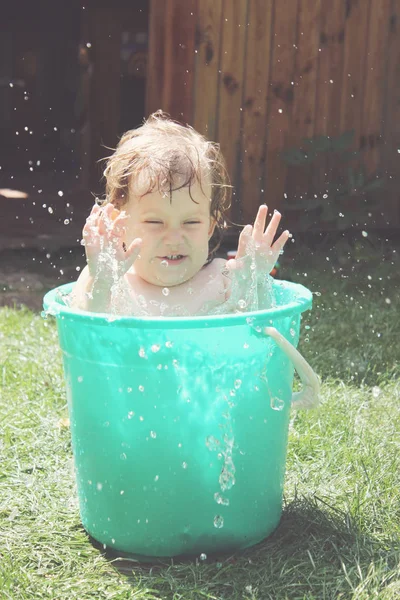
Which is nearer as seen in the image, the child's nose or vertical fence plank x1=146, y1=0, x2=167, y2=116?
the child's nose

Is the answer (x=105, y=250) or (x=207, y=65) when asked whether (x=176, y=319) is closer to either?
(x=105, y=250)

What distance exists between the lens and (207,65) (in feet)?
17.1

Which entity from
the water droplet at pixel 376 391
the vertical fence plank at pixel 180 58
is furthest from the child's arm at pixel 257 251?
the vertical fence plank at pixel 180 58

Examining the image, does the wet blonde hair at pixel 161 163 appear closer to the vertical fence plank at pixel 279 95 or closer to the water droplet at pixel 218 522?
the water droplet at pixel 218 522

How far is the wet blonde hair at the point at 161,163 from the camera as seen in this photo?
210cm

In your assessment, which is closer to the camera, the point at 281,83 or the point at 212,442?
the point at 212,442

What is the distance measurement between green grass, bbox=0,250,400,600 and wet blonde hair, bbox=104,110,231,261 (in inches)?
31.3

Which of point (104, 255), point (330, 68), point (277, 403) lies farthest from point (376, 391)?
point (330, 68)

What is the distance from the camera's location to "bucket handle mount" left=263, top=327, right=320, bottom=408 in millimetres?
1799

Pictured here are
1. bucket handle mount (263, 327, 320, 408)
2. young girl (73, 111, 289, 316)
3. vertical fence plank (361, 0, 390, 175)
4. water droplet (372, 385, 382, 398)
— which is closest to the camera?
bucket handle mount (263, 327, 320, 408)

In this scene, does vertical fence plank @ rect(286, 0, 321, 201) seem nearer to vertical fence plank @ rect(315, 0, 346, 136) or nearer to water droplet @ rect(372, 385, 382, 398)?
vertical fence plank @ rect(315, 0, 346, 136)

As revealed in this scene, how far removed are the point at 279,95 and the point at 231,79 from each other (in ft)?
1.26

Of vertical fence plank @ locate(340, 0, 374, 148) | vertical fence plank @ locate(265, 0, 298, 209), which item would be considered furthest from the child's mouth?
vertical fence plank @ locate(340, 0, 374, 148)

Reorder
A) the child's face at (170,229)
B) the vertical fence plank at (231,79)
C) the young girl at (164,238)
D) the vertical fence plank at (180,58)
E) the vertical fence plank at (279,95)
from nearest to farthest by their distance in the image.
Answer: the young girl at (164,238) → the child's face at (170,229) → the vertical fence plank at (180,58) → the vertical fence plank at (231,79) → the vertical fence plank at (279,95)
